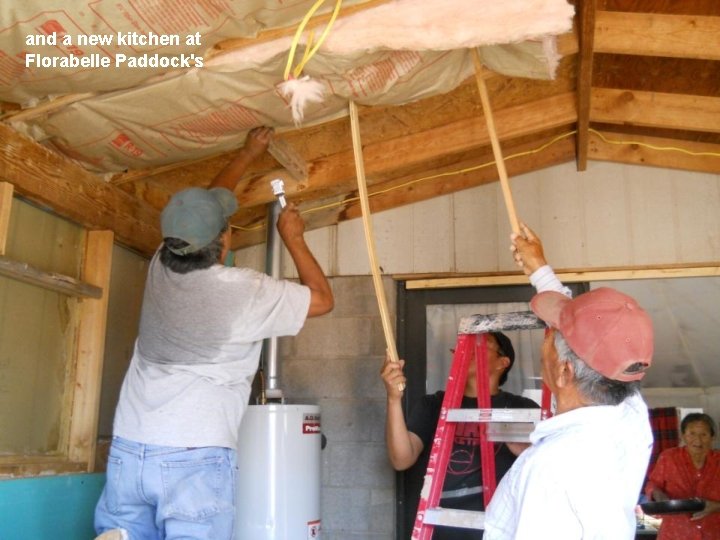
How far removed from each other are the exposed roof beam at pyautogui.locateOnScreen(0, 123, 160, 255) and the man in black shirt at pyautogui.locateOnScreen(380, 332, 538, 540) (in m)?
1.12

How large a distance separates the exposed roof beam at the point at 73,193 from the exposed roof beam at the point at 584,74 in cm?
173

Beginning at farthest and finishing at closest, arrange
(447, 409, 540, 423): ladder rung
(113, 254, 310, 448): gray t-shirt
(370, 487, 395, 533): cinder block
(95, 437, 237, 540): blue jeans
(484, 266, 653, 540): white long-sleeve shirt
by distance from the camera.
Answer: (370, 487, 395, 533): cinder block < (447, 409, 540, 423): ladder rung < (113, 254, 310, 448): gray t-shirt < (95, 437, 237, 540): blue jeans < (484, 266, 653, 540): white long-sleeve shirt

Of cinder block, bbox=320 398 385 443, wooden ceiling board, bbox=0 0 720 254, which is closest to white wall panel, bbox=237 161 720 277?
wooden ceiling board, bbox=0 0 720 254

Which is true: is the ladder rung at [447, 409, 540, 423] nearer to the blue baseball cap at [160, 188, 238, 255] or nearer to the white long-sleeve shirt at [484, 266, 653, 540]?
the white long-sleeve shirt at [484, 266, 653, 540]

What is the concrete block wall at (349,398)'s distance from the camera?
10.7ft

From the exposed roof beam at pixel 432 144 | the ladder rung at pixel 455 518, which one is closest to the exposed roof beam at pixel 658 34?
the exposed roof beam at pixel 432 144

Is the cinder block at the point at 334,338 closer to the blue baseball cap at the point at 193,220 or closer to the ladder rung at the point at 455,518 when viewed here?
the ladder rung at the point at 455,518

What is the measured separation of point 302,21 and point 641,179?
2.26m

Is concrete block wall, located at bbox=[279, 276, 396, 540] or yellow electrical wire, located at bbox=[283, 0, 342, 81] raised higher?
yellow electrical wire, located at bbox=[283, 0, 342, 81]

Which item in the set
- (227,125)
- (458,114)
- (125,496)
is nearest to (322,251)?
(458,114)

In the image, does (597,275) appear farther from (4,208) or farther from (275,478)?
(4,208)

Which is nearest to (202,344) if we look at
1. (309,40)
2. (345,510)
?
(309,40)

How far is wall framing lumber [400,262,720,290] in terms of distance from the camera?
3346 millimetres

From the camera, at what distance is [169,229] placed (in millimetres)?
2014
